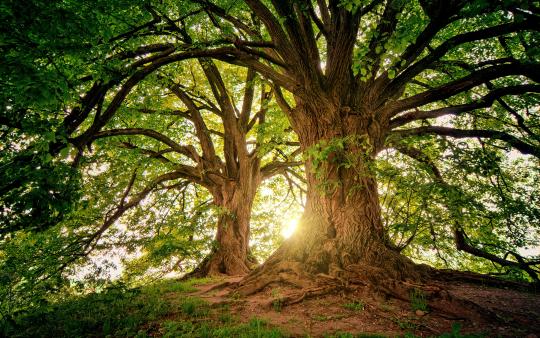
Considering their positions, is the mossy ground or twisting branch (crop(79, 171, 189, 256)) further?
twisting branch (crop(79, 171, 189, 256))

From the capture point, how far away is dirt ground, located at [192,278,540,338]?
3527 mm

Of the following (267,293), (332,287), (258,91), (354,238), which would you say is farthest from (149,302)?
(258,91)

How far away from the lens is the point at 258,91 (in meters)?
13.0

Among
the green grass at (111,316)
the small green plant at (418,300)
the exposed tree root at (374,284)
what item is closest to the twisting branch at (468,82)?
the exposed tree root at (374,284)

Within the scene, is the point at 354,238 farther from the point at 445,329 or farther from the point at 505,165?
the point at 505,165

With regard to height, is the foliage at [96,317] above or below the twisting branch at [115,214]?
below

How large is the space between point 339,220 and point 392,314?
1873 mm

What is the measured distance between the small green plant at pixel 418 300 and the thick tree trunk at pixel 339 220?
502 millimetres

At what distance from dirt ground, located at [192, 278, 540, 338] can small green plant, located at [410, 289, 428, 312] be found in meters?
0.02

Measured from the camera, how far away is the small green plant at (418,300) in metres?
4.06

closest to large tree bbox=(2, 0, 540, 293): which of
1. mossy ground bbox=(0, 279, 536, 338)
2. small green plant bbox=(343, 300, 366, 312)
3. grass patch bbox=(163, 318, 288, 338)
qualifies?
small green plant bbox=(343, 300, 366, 312)

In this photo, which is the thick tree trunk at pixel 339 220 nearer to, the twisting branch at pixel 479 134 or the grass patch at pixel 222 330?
the twisting branch at pixel 479 134

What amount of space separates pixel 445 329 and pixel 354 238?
192 centimetres

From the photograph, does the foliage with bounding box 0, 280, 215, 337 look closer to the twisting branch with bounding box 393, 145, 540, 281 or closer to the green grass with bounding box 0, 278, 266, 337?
the green grass with bounding box 0, 278, 266, 337
